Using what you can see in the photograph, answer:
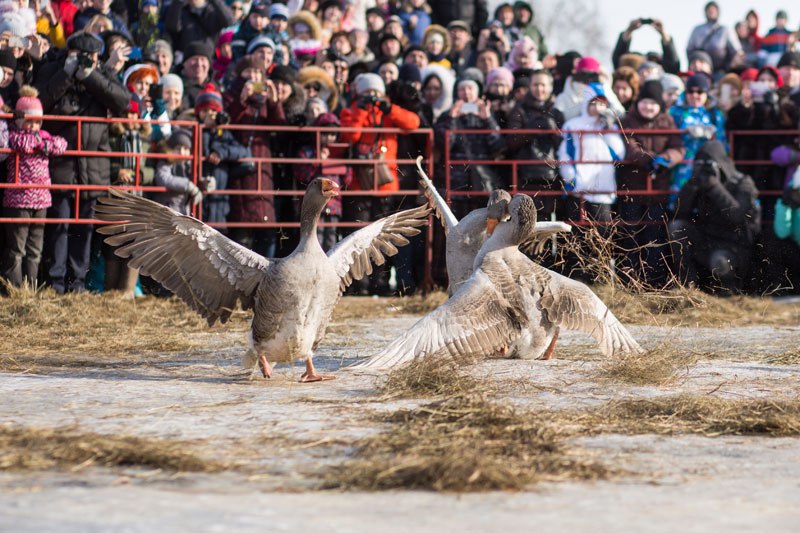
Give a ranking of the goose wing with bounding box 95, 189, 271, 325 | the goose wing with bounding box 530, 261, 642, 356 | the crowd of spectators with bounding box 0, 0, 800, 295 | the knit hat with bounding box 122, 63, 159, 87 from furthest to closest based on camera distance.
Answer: the knit hat with bounding box 122, 63, 159, 87
the crowd of spectators with bounding box 0, 0, 800, 295
the goose wing with bounding box 530, 261, 642, 356
the goose wing with bounding box 95, 189, 271, 325

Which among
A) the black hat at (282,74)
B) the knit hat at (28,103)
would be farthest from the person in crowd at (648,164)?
the knit hat at (28,103)

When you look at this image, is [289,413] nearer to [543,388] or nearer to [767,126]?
[543,388]

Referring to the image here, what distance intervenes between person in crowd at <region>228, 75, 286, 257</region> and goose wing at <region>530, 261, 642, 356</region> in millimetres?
5323

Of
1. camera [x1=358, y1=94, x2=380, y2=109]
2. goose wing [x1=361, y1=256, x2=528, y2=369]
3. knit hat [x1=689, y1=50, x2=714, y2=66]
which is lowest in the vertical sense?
goose wing [x1=361, y1=256, x2=528, y2=369]

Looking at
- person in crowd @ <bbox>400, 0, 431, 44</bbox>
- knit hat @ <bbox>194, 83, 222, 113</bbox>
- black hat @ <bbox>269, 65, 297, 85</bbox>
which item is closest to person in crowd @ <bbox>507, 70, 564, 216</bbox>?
black hat @ <bbox>269, 65, 297, 85</bbox>

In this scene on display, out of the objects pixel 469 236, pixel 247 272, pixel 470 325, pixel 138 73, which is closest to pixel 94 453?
pixel 247 272

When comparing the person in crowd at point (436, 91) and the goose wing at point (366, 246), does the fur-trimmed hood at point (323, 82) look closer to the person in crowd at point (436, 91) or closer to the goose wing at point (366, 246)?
the person in crowd at point (436, 91)

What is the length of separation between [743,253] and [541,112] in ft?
8.91

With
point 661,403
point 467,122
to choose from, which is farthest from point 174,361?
point 467,122

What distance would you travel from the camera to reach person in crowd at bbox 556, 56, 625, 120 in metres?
13.6

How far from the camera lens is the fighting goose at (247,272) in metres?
7.21

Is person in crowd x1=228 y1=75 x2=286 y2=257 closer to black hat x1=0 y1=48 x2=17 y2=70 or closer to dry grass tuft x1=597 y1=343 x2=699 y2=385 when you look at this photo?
black hat x1=0 y1=48 x2=17 y2=70

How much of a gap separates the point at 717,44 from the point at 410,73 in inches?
221

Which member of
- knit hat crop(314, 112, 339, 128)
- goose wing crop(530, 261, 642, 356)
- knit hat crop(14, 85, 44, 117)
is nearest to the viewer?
goose wing crop(530, 261, 642, 356)
